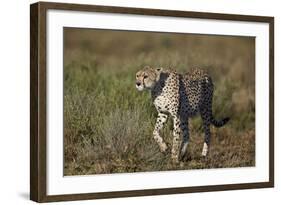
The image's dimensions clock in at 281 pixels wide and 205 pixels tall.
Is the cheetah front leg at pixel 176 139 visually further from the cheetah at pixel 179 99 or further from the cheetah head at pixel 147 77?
the cheetah head at pixel 147 77

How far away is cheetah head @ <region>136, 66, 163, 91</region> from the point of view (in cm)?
582

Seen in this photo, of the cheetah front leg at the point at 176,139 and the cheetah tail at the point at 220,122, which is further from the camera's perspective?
the cheetah tail at the point at 220,122

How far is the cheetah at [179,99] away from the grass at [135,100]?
0.04 meters

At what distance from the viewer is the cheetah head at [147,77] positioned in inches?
Result: 229

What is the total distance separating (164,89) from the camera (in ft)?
19.4

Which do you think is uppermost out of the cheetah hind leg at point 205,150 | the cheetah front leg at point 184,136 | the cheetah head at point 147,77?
the cheetah head at point 147,77

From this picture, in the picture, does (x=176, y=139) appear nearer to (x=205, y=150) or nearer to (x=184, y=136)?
(x=184, y=136)

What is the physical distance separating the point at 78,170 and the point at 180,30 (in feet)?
3.73

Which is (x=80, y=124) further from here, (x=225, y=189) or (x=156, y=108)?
(x=225, y=189)

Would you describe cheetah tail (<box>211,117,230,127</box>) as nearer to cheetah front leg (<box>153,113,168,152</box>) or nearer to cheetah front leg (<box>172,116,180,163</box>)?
cheetah front leg (<box>172,116,180,163</box>)

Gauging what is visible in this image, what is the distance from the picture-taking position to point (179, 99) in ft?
19.5

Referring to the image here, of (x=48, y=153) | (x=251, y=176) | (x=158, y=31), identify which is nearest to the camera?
(x=48, y=153)

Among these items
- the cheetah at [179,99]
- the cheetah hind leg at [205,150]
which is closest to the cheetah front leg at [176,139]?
the cheetah at [179,99]

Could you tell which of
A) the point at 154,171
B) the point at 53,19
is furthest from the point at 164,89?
the point at 53,19
